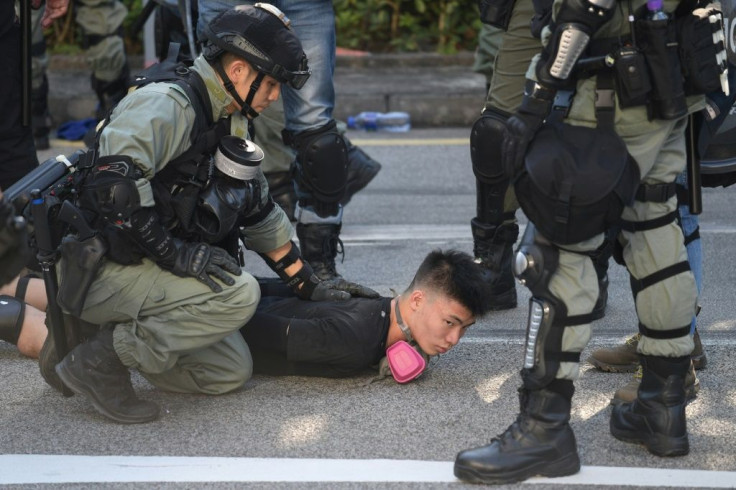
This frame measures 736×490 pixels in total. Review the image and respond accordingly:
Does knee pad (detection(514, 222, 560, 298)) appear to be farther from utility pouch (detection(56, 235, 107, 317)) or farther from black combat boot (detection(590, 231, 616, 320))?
utility pouch (detection(56, 235, 107, 317))

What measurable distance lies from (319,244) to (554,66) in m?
1.92

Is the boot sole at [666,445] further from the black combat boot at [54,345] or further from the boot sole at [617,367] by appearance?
the black combat boot at [54,345]

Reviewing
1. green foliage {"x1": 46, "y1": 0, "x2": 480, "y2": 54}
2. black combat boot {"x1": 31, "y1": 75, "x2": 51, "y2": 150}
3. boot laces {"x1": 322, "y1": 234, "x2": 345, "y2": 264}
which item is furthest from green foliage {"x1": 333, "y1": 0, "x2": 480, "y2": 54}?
boot laces {"x1": 322, "y1": 234, "x2": 345, "y2": 264}

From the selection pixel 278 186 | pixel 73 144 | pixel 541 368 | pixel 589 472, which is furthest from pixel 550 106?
pixel 73 144

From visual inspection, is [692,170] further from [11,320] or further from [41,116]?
[41,116]

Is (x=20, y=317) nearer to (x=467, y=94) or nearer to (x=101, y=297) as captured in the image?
(x=101, y=297)

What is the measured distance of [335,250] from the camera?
4.68 metres

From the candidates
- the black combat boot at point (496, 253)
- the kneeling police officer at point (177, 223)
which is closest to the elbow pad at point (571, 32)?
the kneeling police officer at point (177, 223)

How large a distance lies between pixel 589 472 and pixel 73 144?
6.06 metres

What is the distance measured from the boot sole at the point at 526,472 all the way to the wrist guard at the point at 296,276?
1.20 meters

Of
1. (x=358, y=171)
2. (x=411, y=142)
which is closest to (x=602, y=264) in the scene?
(x=358, y=171)

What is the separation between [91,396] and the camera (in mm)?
3445

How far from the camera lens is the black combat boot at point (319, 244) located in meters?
4.60

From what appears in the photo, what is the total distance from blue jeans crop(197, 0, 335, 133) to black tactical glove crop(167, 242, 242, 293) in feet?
3.63
